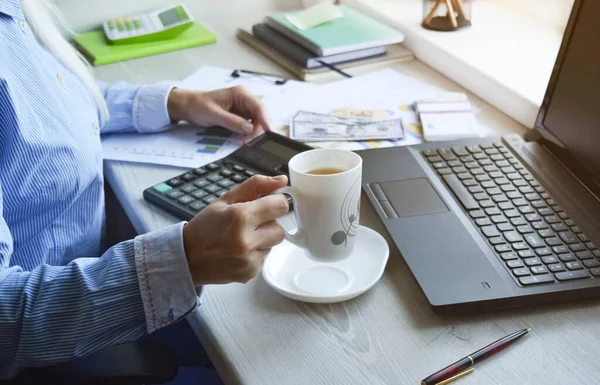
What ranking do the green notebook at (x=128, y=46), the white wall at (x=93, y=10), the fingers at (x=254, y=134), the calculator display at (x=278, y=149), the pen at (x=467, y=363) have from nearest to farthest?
the pen at (x=467, y=363), the calculator display at (x=278, y=149), the fingers at (x=254, y=134), the green notebook at (x=128, y=46), the white wall at (x=93, y=10)

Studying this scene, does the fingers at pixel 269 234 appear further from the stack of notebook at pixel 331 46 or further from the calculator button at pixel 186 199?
Answer: the stack of notebook at pixel 331 46

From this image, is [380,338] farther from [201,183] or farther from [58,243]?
[58,243]

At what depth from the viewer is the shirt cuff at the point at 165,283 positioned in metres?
0.69

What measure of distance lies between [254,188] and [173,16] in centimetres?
97

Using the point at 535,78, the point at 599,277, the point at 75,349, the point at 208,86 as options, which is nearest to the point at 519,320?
the point at 599,277

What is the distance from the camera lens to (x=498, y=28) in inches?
58.4

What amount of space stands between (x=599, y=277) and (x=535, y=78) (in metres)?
0.62

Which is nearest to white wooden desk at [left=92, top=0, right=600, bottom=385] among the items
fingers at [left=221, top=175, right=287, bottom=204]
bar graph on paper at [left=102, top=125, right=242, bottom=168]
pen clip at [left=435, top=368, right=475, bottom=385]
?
pen clip at [left=435, top=368, right=475, bottom=385]

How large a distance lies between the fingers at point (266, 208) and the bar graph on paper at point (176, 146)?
13.2 inches

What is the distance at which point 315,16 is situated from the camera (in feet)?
4.87

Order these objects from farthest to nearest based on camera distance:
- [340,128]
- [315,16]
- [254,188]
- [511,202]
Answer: [315,16] < [340,128] < [511,202] < [254,188]

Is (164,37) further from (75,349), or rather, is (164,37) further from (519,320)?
(519,320)

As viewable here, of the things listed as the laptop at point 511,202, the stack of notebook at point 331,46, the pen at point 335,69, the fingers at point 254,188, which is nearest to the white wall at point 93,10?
the stack of notebook at point 331,46

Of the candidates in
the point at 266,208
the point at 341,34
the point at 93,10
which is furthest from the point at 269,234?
the point at 93,10
